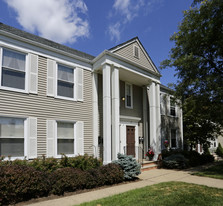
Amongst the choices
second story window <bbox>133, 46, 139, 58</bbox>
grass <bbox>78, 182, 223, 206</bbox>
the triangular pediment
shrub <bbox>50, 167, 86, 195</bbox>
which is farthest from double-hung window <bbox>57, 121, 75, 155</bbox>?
second story window <bbox>133, 46, 139, 58</bbox>

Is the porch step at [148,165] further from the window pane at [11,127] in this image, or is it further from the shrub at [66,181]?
the window pane at [11,127]

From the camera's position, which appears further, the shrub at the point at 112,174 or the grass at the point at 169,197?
the shrub at the point at 112,174

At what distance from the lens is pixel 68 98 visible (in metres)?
9.26

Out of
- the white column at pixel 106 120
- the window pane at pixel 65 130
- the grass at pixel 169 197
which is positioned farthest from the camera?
the white column at pixel 106 120

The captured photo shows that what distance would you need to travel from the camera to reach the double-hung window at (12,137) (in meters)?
7.14

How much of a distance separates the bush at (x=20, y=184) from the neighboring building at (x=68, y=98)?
2.06 meters

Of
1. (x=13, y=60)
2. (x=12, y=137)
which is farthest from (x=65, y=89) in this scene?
(x=12, y=137)

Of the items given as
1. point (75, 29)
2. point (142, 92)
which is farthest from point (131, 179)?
point (75, 29)

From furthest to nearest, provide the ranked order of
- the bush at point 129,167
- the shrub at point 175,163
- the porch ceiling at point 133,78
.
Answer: the porch ceiling at point 133,78
the shrub at point 175,163
the bush at point 129,167

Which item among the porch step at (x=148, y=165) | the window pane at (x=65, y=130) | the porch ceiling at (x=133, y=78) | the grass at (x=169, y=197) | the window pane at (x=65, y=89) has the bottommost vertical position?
the porch step at (x=148, y=165)

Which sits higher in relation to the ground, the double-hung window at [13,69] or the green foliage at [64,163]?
the double-hung window at [13,69]

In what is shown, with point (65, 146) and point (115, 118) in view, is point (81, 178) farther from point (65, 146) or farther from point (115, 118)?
point (115, 118)

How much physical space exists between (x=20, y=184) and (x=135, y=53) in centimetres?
895

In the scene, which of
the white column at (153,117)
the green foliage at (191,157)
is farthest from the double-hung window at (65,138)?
the green foliage at (191,157)
